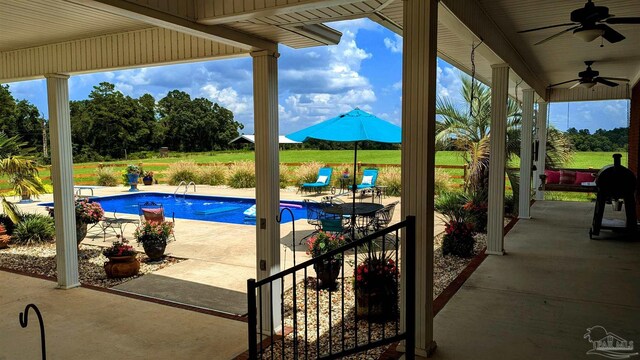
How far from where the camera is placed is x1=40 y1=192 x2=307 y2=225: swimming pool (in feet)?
44.0

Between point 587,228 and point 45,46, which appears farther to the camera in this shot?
point 587,228

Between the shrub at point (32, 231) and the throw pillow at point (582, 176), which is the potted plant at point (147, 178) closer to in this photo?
the shrub at point (32, 231)

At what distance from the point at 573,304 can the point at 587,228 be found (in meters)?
4.53

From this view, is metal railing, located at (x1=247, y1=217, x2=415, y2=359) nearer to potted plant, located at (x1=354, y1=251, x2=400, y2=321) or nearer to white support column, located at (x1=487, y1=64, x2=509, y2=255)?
potted plant, located at (x1=354, y1=251, x2=400, y2=321)

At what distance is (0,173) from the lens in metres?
7.50

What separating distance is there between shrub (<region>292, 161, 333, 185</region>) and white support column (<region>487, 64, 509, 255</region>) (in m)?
11.3

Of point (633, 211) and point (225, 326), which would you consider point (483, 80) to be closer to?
point (633, 211)

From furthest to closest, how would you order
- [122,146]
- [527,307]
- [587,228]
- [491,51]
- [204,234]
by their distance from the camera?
[122,146] < [204,234] < [587,228] < [491,51] < [527,307]

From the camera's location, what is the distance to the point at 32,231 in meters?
8.46

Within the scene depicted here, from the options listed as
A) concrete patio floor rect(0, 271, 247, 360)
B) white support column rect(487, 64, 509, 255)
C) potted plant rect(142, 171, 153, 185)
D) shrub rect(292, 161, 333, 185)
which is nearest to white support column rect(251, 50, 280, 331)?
concrete patio floor rect(0, 271, 247, 360)

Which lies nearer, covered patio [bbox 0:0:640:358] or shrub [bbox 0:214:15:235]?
covered patio [bbox 0:0:640:358]

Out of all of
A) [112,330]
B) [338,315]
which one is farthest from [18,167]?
[338,315]

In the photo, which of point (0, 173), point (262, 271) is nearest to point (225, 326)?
point (262, 271)

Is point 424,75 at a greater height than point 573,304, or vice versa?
point 424,75
